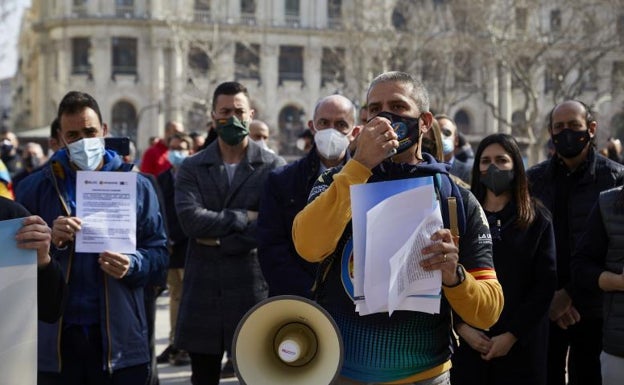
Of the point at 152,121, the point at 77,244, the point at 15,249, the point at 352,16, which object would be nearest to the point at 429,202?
the point at 15,249

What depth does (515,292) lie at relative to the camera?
5391 mm

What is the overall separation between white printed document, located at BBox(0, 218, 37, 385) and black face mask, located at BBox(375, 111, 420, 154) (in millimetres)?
1646

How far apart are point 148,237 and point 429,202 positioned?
7.78 ft

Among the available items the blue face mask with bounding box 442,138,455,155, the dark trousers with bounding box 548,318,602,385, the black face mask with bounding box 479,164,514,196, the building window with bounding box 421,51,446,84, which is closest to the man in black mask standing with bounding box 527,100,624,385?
the dark trousers with bounding box 548,318,602,385

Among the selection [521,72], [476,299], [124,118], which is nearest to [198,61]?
[124,118]

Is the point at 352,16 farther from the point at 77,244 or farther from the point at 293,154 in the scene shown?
the point at 77,244

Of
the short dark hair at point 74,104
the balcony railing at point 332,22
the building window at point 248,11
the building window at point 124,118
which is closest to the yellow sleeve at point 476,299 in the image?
the short dark hair at point 74,104

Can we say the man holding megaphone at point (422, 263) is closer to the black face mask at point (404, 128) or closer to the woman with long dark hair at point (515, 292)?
the black face mask at point (404, 128)

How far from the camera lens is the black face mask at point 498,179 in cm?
557

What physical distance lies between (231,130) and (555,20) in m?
27.4

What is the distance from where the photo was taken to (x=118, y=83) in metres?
64.2

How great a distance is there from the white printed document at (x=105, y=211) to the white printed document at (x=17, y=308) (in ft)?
2.83

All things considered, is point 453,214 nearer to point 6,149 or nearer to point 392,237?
point 392,237

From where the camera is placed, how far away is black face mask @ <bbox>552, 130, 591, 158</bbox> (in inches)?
246
